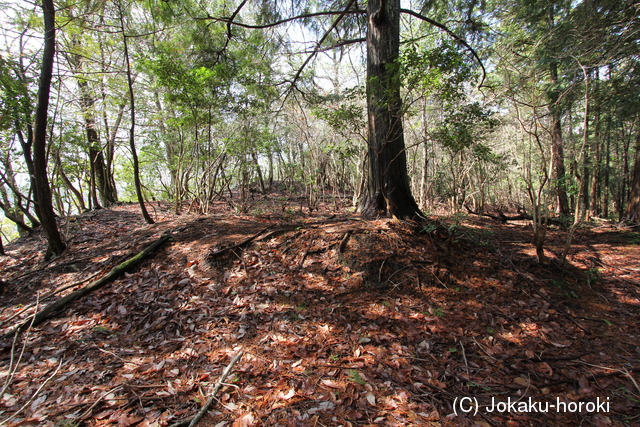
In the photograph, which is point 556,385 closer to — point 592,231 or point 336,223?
point 336,223

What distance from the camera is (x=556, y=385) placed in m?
2.28

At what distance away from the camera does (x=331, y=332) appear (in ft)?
9.45

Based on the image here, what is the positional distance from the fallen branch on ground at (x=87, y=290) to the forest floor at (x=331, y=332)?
87 millimetres

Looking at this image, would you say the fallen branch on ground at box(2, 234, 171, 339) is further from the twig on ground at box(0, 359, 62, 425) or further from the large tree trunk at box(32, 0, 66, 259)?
the large tree trunk at box(32, 0, 66, 259)

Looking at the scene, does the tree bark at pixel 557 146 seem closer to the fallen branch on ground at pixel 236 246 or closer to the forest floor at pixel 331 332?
the forest floor at pixel 331 332

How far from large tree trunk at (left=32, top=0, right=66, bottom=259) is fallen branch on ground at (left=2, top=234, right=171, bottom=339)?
2064 mm

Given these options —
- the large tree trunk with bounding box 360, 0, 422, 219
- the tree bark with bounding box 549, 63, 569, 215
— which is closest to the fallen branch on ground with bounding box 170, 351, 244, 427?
the large tree trunk with bounding box 360, 0, 422, 219

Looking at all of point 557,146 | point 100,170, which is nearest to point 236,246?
point 100,170

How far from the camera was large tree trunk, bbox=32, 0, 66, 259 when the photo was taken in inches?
166

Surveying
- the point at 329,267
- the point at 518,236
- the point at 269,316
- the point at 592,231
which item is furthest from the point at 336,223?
the point at 592,231

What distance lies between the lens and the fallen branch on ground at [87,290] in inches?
121

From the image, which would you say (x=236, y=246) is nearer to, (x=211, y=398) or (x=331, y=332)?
(x=331, y=332)

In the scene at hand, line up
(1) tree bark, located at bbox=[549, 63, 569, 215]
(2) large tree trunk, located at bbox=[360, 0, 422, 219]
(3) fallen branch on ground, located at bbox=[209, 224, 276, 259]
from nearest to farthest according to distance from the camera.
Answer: (3) fallen branch on ground, located at bbox=[209, 224, 276, 259], (2) large tree trunk, located at bbox=[360, 0, 422, 219], (1) tree bark, located at bbox=[549, 63, 569, 215]

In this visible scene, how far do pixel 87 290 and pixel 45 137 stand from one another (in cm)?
285
